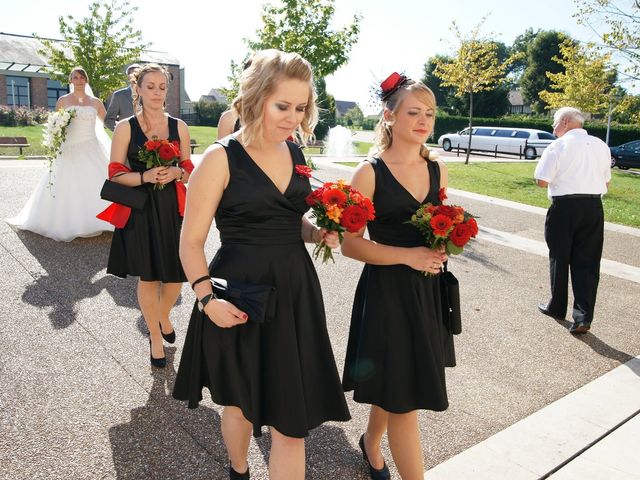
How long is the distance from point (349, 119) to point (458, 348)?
245ft

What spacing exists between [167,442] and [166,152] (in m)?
2.06

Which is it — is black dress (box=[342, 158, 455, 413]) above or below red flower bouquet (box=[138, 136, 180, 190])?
below

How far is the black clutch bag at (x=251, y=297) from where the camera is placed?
2.37 m

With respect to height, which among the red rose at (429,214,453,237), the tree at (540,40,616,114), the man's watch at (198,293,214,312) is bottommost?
the man's watch at (198,293,214,312)

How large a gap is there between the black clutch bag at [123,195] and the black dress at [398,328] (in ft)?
6.78

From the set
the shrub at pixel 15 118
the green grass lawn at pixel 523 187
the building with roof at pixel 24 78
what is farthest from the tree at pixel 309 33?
the building with roof at pixel 24 78

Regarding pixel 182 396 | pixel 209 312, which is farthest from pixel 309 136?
pixel 182 396

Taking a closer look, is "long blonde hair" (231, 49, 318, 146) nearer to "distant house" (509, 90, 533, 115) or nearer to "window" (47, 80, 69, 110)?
"window" (47, 80, 69, 110)

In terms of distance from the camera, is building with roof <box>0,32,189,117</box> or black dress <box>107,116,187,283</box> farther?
building with roof <box>0,32,189,117</box>

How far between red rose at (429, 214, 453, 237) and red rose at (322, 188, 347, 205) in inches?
18.1

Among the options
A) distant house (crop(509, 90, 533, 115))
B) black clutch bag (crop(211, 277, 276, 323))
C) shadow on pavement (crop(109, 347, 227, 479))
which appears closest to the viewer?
black clutch bag (crop(211, 277, 276, 323))

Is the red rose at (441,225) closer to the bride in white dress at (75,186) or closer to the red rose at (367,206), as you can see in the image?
the red rose at (367,206)

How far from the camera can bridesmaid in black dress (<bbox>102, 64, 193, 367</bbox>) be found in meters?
4.33

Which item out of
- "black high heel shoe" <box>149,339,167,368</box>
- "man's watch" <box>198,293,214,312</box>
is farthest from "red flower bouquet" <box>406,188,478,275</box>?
"black high heel shoe" <box>149,339,167,368</box>
